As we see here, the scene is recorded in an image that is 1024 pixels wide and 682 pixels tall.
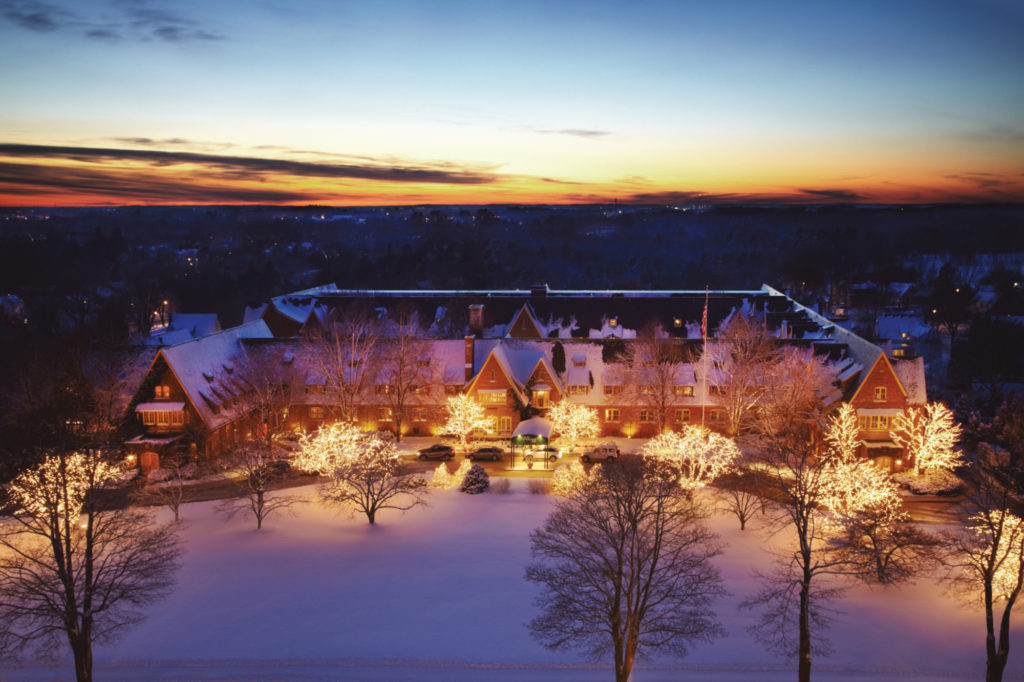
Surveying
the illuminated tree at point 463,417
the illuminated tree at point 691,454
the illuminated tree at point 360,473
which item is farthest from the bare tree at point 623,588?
the illuminated tree at point 463,417

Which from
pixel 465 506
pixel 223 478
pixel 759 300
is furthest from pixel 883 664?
pixel 759 300

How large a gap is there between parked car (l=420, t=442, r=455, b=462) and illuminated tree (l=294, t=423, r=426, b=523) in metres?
5.68

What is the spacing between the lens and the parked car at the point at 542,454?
4728 cm

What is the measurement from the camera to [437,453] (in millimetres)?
48281

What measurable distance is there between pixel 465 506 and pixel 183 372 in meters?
22.9

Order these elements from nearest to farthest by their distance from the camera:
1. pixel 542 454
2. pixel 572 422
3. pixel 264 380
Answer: pixel 542 454
pixel 572 422
pixel 264 380

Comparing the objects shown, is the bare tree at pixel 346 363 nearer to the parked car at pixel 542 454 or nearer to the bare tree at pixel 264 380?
the bare tree at pixel 264 380

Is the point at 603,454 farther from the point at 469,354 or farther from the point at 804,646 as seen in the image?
the point at 804,646

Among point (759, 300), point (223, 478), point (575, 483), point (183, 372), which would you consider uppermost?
point (759, 300)

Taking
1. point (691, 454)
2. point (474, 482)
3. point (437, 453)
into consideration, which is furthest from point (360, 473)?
point (691, 454)

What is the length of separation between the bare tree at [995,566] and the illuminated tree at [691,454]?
1173cm

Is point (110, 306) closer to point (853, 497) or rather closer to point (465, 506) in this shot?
point (465, 506)

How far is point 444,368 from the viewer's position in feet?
176

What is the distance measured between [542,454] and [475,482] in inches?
299
